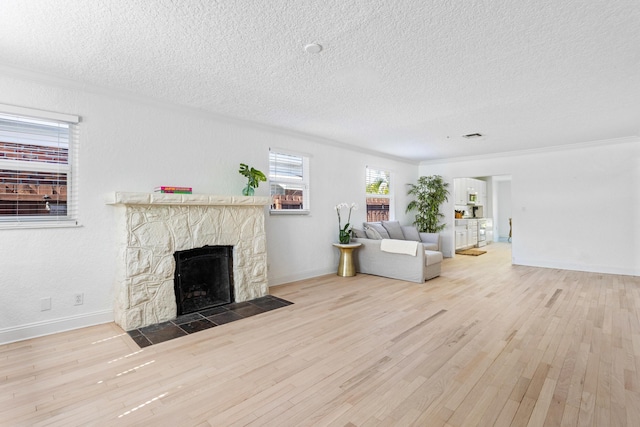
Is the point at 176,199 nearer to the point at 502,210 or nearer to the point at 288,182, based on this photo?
the point at 288,182

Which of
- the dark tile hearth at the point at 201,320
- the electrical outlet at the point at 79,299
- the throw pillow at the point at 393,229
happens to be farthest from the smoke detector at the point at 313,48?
the throw pillow at the point at 393,229

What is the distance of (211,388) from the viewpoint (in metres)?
2.01

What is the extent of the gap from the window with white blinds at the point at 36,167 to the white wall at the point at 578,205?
24.1ft

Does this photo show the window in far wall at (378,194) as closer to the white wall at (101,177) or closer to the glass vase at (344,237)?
the glass vase at (344,237)

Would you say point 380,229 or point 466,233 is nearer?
point 380,229

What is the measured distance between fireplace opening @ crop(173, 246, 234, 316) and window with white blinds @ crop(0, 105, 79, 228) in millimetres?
1168

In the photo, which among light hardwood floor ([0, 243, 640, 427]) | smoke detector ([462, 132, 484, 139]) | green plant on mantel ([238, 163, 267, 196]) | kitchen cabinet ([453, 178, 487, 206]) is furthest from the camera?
kitchen cabinet ([453, 178, 487, 206])

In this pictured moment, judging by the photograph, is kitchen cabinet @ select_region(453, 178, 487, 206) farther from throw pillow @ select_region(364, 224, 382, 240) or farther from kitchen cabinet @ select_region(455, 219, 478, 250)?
throw pillow @ select_region(364, 224, 382, 240)

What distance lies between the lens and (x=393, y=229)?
6.52m

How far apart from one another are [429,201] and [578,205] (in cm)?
276

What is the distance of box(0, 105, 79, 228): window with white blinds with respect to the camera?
2.73 m

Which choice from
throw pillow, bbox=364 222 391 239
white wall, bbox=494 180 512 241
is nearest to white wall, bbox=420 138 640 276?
throw pillow, bbox=364 222 391 239

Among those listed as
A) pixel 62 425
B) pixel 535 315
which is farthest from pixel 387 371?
pixel 535 315

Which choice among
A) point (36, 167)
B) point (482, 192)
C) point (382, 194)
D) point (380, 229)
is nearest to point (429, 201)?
point (382, 194)
